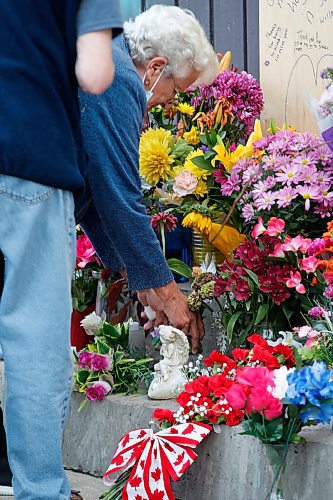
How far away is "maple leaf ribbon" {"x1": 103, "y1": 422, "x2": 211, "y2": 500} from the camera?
2479 millimetres

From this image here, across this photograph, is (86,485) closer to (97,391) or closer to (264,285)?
(97,391)

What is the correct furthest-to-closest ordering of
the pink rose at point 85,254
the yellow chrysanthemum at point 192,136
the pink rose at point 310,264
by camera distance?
1. the yellow chrysanthemum at point 192,136
2. the pink rose at point 85,254
3. the pink rose at point 310,264

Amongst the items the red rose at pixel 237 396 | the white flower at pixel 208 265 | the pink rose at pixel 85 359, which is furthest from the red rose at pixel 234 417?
the white flower at pixel 208 265

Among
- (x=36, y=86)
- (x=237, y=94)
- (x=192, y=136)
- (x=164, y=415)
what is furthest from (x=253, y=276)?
(x=36, y=86)

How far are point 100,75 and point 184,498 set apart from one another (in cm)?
137

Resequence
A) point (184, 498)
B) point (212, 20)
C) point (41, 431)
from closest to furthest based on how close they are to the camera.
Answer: point (41, 431)
point (184, 498)
point (212, 20)

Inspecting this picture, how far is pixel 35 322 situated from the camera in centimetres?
191

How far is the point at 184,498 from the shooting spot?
8.81 ft

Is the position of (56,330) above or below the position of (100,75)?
Result: below

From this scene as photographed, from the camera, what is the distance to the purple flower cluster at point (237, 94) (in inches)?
144

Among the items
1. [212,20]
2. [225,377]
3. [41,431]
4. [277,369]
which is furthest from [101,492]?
[212,20]

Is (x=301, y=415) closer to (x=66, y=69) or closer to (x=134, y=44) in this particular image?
(x=66, y=69)

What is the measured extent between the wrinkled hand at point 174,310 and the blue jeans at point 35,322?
0.74m

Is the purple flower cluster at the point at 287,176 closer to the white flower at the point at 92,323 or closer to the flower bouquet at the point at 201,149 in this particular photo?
the flower bouquet at the point at 201,149
